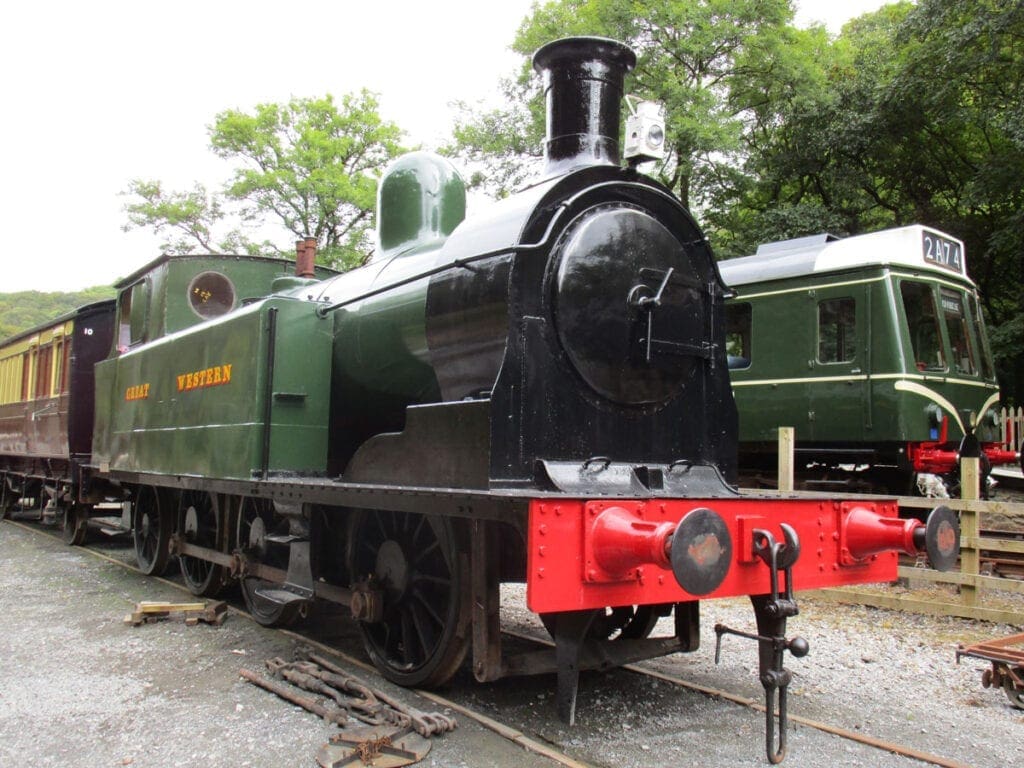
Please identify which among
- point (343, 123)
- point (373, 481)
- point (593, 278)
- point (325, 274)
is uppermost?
point (343, 123)

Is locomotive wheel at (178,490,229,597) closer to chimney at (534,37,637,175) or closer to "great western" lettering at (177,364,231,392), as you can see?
"great western" lettering at (177,364,231,392)

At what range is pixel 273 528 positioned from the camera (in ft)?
17.7

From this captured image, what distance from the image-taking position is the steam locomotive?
10.2ft

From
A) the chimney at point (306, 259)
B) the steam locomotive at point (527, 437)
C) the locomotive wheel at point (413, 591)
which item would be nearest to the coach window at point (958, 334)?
the steam locomotive at point (527, 437)

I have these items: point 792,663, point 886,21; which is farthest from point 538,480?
point 886,21

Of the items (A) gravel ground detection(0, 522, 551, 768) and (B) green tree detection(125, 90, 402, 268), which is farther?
(B) green tree detection(125, 90, 402, 268)

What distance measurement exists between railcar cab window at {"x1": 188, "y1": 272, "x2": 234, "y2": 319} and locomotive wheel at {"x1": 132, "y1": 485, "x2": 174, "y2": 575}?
1.67 metres

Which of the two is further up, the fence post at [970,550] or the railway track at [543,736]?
the fence post at [970,550]

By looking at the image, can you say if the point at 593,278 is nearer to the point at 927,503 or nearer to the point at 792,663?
the point at 792,663

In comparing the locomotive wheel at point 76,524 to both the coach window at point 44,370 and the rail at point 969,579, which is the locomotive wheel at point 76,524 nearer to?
the coach window at point 44,370

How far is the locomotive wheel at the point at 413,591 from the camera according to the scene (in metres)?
3.82

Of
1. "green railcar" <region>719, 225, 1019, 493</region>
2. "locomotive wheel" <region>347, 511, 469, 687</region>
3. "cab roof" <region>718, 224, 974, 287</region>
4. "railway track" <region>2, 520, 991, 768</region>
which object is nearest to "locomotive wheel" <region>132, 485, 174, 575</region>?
"railway track" <region>2, 520, 991, 768</region>

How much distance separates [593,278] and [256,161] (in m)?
26.3

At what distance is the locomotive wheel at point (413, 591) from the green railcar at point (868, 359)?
5.20 metres
